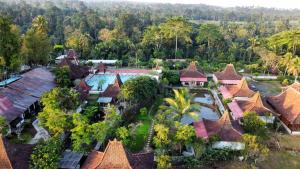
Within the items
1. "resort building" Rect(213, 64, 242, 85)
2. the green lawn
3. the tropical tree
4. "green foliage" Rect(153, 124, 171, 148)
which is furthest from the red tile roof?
"green foliage" Rect(153, 124, 171, 148)

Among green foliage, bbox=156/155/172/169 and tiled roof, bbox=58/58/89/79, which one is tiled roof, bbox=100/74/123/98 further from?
green foliage, bbox=156/155/172/169

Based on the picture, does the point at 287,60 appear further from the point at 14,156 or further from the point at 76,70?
the point at 14,156

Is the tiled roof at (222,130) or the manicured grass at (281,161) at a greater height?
the tiled roof at (222,130)

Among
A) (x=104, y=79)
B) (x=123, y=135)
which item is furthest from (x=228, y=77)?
(x=123, y=135)

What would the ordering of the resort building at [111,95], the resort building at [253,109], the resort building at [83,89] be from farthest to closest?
the resort building at [83,89]
the resort building at [111,95]
the resort building at [253,109]

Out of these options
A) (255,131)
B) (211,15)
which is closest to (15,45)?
(255,131)

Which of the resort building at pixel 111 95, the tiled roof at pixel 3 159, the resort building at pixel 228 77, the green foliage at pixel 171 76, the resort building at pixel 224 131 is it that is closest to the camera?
the tiled roof at pixel 3 159

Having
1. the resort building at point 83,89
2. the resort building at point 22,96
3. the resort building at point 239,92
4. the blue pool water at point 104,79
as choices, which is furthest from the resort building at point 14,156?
the resort building at point 239,92

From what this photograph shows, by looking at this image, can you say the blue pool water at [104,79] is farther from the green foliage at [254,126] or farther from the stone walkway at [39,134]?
the green foliage at [254,126]

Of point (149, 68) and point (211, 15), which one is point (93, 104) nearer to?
point (149, 68)
